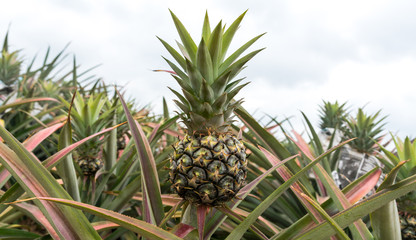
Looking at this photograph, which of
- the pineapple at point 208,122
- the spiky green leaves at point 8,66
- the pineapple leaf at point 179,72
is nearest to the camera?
the pineapple at point 208,122

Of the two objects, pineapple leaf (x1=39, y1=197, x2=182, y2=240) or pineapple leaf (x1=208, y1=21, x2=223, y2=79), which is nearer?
pineapple leaf (x1=39, y1=197, x2=182, y2=240)

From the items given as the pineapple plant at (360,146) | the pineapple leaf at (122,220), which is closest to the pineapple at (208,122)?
the pineapple leaf at (122,220)

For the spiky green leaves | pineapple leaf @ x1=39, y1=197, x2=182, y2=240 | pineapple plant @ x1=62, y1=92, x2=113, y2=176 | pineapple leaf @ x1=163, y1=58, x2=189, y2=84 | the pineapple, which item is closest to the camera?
pineapple leaf @ x1=39, y1=197, x2=182, y2=240

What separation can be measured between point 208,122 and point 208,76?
0.16m

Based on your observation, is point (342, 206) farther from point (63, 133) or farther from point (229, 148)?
point (63, 133)

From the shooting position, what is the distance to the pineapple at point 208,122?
40.7 inches

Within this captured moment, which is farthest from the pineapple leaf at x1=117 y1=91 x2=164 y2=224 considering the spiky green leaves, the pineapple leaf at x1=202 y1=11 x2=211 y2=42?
the spiky green leaves

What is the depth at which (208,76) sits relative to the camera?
1.08 metres

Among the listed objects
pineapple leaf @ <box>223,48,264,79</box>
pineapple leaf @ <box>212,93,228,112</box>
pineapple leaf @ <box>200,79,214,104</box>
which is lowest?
pineapple leaf @ <box>212,93,228,112</box>

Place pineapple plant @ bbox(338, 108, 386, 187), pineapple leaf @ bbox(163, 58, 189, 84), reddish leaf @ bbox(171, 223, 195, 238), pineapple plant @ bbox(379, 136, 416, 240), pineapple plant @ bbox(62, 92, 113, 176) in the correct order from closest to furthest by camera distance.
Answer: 1. reddish leaf @ bbox(171, 223, 195, 238)
2. pineapple leaf @ bbox(163, 58, 189, 84)
3. pineapple plant @ bbox(379, 136, 416, 240)
4. pineapple plant @ bbox(62, 92, 113, 176)
5. pineapple plant @ bbox(338, 108, 386, 187)

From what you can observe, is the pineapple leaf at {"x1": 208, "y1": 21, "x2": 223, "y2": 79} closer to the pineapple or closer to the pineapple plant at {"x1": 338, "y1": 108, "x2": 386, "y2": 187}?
the pineapple

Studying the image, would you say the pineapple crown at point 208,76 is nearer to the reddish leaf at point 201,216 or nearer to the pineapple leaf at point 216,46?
the pineapple leaf at point 216,46

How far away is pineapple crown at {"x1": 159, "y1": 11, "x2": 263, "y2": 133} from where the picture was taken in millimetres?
1057

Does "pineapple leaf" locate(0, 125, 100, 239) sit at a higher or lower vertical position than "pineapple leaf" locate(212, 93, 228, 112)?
lower
